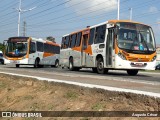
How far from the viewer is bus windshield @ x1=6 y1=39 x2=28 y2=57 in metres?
32.5

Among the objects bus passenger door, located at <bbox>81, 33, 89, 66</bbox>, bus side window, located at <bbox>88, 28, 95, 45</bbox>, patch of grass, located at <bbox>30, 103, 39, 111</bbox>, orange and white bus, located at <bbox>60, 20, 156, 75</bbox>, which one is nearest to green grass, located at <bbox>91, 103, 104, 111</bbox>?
patch of grass, located at <bbox>30, 103, 39, 111</bbox>

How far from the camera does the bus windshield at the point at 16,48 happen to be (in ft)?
107

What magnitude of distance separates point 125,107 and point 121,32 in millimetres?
10927

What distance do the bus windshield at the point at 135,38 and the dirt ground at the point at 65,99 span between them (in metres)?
5.64

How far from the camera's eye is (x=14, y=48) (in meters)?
32.7

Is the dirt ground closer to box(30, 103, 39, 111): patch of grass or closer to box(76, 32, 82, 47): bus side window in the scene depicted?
box(30, 103, 39, 111): patch of grass

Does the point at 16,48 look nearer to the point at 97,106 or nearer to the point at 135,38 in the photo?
the point at 135,38

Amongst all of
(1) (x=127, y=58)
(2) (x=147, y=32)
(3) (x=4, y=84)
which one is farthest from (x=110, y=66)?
(3) (x=4, y=84)

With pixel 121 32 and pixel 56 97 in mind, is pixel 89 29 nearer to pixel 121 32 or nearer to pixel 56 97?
pixel 121 32

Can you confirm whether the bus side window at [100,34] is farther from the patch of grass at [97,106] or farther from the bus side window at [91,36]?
the patch of grass at [97,106]

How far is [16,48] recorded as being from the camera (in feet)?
107

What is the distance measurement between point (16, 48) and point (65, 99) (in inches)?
950

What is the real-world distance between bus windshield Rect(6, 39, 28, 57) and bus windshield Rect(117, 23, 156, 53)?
54.0ft

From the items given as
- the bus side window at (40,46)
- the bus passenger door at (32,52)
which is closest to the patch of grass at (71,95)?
the bus passenger door at (32,52)
